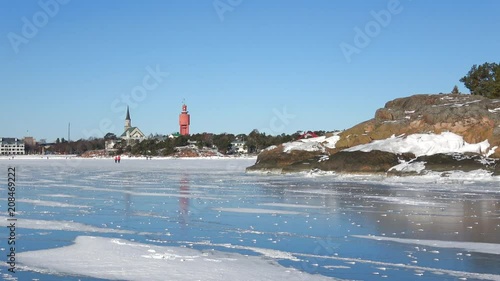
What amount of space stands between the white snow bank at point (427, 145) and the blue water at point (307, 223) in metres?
11.3

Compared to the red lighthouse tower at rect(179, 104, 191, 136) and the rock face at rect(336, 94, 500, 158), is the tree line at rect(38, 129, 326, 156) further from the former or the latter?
the rock face at rect(336, 94, 500, 158)

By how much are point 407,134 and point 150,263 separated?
35.4 m

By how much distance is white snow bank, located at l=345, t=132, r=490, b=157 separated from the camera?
3794 cm

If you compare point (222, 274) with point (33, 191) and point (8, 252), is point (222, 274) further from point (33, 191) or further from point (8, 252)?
point (33, 191)

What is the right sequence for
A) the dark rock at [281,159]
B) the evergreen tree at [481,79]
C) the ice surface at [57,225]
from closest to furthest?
the ice surface at [57,225], the dark rock at [281,159], the evergreen tree at [481,79]

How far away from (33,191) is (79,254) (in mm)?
17628

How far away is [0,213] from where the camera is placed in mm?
17625

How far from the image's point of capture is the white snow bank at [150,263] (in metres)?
9.18

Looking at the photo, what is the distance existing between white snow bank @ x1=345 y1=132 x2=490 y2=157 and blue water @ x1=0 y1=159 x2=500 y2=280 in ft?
37.0

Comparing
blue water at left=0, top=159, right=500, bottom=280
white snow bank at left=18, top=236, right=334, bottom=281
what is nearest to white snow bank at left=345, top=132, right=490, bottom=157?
blue water at left=0, top=159, right=500, bottom=280

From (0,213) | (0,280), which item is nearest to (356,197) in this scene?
(0,213)

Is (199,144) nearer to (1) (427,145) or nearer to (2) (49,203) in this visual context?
(1) (427,145)

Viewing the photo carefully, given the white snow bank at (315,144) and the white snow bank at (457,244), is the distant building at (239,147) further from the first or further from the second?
the white snow bank at (457,244)

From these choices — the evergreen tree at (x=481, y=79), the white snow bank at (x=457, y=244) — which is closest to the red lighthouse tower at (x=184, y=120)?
the evergreen tree at (x=481, y=79)
